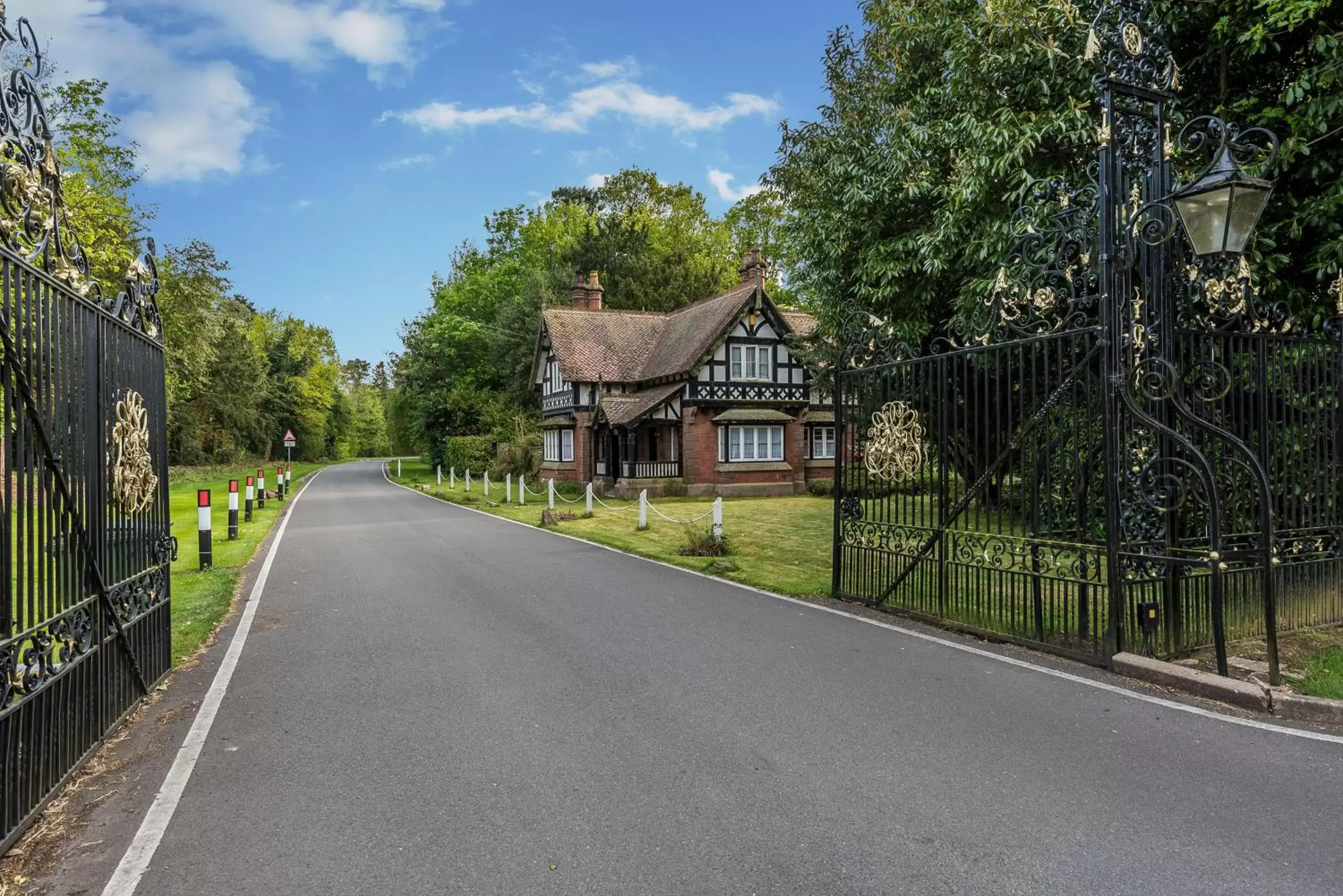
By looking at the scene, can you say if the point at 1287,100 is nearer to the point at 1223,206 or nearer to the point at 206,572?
the point at 1223,206

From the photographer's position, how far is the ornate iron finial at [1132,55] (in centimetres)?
689

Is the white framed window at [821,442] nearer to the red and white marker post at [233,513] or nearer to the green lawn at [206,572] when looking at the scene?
the green lawn at [206,572]

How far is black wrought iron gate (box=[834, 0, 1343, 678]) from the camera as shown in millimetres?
6402

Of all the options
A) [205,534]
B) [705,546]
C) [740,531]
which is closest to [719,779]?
[705,546]

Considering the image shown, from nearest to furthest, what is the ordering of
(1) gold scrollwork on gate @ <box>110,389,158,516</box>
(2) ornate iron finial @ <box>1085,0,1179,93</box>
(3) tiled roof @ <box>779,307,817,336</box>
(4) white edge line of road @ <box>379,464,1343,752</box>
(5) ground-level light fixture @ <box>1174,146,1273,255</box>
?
(4) white edge line of road @ <box>379,464,1343,752</box>
(1) gold scrollwork on gate @ <box>110,389,158,516</box>
(5) ground-level light fixture @ <box>1174,146,1273,255</box>
(2) ornate iron finial @ <box>1085,0,1179,93</box>
(3) tiled roof @ <box>779,307,817,336</box>

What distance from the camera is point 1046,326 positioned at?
7.36 m

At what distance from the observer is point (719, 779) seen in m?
4.28

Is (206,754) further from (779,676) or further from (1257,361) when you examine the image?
(1257,361)

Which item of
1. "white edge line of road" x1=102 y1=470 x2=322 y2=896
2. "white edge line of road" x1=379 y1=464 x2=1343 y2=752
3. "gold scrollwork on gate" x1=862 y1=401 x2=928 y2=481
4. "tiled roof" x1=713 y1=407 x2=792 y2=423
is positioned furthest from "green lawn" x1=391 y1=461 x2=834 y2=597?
"white edge line of road" x1=102 y1=470 x2=322 y2=896

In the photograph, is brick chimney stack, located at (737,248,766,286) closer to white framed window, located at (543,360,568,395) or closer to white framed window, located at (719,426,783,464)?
white framed window, located at (719,426,783,464)

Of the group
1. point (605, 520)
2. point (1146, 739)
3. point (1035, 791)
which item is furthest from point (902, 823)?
point (605, 520)

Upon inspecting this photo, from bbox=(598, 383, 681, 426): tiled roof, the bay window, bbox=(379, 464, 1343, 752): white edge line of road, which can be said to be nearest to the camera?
bbox=(379, 464, 1343, 752): white edge line of road

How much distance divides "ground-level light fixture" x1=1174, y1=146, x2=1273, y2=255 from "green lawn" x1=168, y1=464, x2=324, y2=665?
8532 millimetres

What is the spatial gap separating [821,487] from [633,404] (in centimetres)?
793
